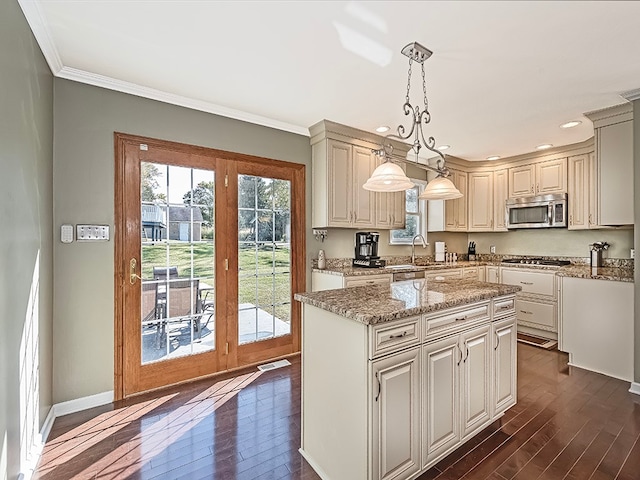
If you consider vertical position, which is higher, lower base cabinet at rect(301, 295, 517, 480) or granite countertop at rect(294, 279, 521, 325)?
granite countertop at rect(294, 279, 521, 325)

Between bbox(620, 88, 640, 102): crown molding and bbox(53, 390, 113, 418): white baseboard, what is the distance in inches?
201

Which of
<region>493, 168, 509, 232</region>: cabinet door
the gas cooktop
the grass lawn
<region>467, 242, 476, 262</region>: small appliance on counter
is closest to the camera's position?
the grass lawn

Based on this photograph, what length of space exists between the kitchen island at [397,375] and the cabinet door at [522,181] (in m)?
3.30

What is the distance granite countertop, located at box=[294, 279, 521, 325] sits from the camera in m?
1.56

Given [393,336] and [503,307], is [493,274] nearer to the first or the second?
[503,307]

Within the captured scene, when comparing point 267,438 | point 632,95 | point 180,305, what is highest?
point 632,95

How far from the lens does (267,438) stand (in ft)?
6.89

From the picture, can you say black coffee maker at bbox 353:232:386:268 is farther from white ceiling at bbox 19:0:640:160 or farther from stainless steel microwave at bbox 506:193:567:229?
stainless steel microwave at bbox 506:193:567:229

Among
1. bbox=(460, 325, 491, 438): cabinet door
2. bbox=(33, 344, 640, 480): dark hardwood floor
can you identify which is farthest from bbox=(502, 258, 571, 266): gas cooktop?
bbox=(460, 325, 491, 438): cabinet door

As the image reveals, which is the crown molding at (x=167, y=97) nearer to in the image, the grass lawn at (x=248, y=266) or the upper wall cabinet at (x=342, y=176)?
the upper wall cabinet at (x=342, y=176)

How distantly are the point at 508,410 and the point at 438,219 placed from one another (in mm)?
3167

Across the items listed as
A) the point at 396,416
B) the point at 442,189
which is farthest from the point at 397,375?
the point at 442,189

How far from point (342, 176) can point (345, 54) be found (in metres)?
1.62

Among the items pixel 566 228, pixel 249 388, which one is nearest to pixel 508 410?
pixel 249 388
